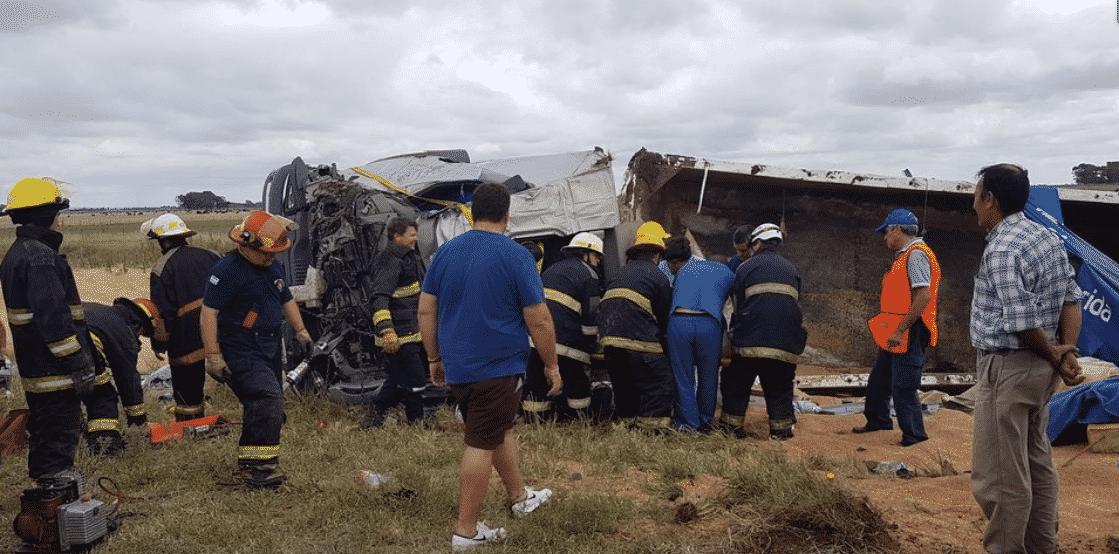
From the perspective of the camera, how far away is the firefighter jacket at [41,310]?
4793mm

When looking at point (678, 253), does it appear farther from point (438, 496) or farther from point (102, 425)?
point (102, 425)

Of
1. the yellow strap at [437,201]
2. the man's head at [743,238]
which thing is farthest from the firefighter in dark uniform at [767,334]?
the yellow strap at [437,201]

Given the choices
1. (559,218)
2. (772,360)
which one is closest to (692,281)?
(772,360)

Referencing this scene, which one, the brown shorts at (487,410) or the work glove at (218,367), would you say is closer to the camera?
the brown shorts at (487,410)

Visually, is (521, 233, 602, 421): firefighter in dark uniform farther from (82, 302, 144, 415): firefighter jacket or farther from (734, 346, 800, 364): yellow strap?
(82, 302, 144, 415): firefighter jacket

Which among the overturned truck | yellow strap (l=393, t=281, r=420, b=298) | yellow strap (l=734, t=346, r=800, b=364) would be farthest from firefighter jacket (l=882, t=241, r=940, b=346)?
yellow strap (l=393, t=281, r=420, b=298)

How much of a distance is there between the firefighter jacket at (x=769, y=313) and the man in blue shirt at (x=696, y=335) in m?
0.19

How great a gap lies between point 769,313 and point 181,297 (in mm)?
4755

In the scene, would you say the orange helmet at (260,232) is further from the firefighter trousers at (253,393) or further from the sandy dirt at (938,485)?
the sandy dirt at (938,485)

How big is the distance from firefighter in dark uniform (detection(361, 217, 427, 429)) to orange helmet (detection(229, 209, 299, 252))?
1658mm

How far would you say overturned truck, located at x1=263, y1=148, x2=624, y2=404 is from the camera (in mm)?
8625

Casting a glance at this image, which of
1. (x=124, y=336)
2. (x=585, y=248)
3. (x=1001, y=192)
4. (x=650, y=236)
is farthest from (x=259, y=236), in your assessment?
(x=1001, y=192)

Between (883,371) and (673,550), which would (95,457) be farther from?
(883,371)

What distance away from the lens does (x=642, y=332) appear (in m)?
6.70
